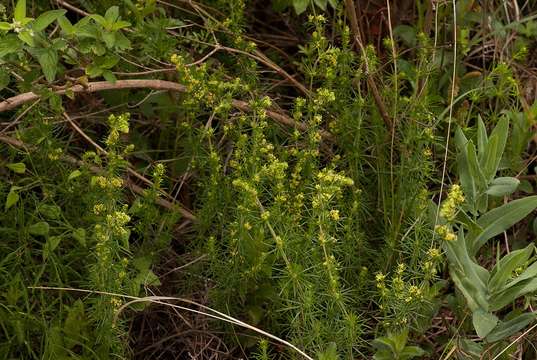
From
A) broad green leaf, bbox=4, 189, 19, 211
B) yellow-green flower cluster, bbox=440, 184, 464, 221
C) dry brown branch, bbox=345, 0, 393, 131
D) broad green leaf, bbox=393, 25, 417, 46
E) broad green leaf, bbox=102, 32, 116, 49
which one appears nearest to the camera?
yellow-green flower cluster, bbox=440, 184, 464, 221

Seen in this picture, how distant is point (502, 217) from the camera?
2602 millimetres

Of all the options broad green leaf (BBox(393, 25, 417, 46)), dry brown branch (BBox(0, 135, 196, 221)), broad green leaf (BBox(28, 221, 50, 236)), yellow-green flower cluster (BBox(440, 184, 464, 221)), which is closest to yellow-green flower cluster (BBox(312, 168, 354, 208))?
yellow-green flower cluster (BBox(440, 184, 464, 221))

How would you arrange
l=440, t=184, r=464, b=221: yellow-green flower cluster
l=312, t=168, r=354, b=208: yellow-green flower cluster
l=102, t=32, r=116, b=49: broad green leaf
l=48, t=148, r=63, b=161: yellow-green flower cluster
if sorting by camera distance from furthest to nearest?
l=48, t=148, r=63, b=161: yellow-green flower cluster < l=102, t=32, r=116, b=49: broad green leaf < l=312, t=168, r=354, b=208: yellow-green flower cluster < l=440, t=184, r=464, b=221: yellow-green flower cluster

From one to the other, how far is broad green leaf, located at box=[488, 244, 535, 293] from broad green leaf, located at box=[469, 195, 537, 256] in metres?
0.12

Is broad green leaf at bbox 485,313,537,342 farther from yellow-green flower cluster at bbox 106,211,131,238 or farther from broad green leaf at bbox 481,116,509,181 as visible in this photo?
yellow-green flower cluster at bbox 106,211,131,238

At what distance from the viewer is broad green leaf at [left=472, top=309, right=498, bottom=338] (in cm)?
244

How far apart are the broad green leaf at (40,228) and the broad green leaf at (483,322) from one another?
1.25 meters

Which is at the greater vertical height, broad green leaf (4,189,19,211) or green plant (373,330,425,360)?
broad green leaf (4,189,19,211)

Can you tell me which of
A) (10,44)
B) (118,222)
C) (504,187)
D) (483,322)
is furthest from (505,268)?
(10,44)

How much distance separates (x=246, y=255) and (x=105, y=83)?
2.47ft

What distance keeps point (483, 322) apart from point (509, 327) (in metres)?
0.12

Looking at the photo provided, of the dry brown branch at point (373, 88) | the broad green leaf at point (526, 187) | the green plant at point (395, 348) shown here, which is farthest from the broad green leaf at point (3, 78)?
the broad green leaf at point (526, 187)

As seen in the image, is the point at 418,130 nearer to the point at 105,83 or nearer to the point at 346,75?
the point at 346,75

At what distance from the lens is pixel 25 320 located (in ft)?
8.80
